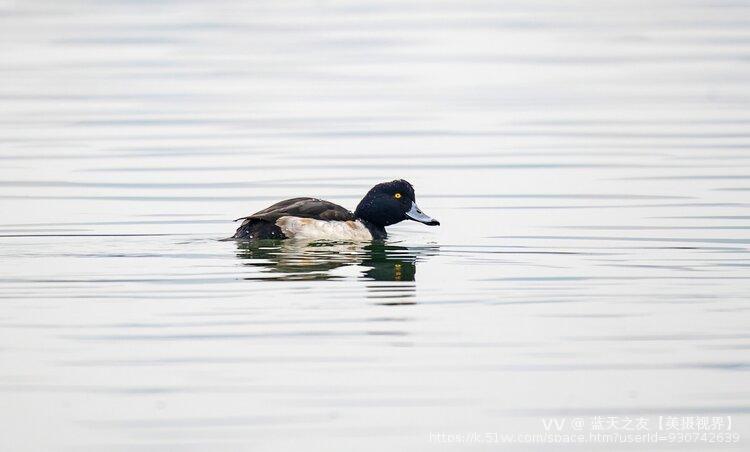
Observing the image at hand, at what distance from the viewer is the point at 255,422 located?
30.5 ft

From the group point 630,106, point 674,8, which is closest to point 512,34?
point 674,8

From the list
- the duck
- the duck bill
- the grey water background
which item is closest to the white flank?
the duck

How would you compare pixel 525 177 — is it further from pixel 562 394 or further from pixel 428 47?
pixel 428 47

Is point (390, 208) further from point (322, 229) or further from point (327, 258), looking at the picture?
point (327, 258)

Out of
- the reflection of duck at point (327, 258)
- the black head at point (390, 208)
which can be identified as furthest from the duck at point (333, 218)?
the reflection of duck at point (327, 258)

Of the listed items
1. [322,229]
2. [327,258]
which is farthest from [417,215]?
[327,258]

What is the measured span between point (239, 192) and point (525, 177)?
339 centimetres

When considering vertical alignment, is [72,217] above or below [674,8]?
below

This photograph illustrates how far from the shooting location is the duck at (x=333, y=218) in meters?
15.6

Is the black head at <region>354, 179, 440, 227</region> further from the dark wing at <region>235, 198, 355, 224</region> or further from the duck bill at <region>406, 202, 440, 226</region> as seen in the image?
the dark wing at <region>235, 198, 355, 224</region>

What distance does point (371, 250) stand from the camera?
51.3 feet

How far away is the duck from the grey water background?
302mm

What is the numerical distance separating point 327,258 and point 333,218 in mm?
1162

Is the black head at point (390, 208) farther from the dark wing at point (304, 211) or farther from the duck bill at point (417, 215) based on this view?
the dark wing at point (304, 211)
